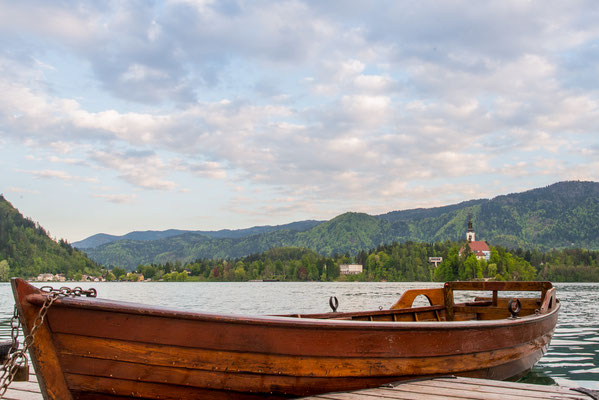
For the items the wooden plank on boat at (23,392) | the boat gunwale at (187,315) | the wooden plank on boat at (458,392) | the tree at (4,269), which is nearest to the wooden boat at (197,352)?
the boat gunwale at (187,315)

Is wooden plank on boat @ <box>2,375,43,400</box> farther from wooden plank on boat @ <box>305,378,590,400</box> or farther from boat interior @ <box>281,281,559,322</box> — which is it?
boat interior @ <box>281,281,559,322</box>

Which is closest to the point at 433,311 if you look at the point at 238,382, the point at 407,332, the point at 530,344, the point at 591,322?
the point at 530,344

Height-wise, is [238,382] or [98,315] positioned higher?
[98,315]

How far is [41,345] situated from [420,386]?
16.7ft

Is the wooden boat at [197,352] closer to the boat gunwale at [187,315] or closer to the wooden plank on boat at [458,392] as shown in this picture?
the boat gunwale at [187,315]

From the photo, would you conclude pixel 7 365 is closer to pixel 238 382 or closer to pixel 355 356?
pixel 238 382

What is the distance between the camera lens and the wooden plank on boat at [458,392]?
6785 millimetres

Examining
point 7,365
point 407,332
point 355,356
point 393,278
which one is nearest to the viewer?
point 7,365

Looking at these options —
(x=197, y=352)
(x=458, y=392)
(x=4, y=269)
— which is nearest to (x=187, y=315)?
(x=197, y=352)

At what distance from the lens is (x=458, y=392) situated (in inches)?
279

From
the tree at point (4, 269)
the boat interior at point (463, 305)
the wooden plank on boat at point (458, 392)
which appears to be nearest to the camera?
the wooden plank on boat at point (458, 392)

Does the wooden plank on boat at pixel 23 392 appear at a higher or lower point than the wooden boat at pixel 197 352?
lower

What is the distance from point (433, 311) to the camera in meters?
14.4

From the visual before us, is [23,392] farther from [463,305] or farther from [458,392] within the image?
[463,305]
